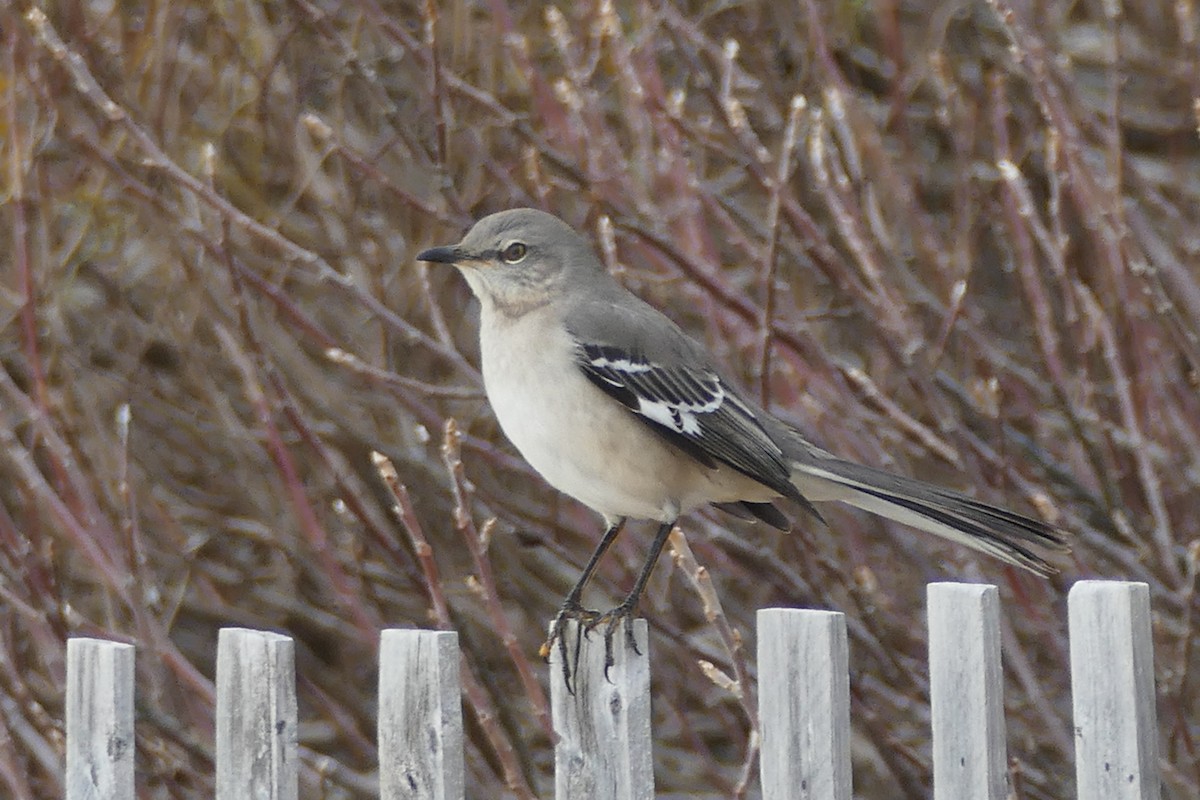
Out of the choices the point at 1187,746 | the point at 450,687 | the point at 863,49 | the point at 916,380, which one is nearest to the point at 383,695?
the point at 450,687

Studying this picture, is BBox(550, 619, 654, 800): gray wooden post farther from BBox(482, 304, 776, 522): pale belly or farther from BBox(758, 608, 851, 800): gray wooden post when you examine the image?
BBox(482, 304, 776, 522): pale belly

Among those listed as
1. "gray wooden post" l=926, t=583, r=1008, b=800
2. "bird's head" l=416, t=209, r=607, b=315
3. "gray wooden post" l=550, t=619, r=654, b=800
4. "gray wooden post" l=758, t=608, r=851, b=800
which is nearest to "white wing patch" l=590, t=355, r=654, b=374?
"bird's head" l=416, t=209, r=607, b=315

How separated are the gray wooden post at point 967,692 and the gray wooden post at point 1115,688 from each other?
119mm

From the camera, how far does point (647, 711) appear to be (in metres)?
2.72

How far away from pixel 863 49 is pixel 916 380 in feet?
8.54

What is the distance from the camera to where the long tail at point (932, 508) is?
3.18 m

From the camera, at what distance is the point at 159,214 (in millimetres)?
4973

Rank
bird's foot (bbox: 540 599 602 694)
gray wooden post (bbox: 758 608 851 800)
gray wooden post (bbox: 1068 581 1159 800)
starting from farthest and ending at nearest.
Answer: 1. bird's foot (bbox: 540 599 602 694)
2. gray wooden post (bbox: 758 608 851 800)
3. gray wooden post (bbox: 1068 581 1159 800)

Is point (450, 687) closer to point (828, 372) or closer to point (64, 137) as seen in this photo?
point (828, 372)

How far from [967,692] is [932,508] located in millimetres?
1138

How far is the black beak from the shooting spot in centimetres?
396

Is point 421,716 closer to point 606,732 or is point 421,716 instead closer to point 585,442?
point 606,732

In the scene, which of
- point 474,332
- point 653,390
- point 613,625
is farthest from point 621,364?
point 474,332

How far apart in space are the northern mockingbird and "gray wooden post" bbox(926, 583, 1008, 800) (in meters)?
1.11
